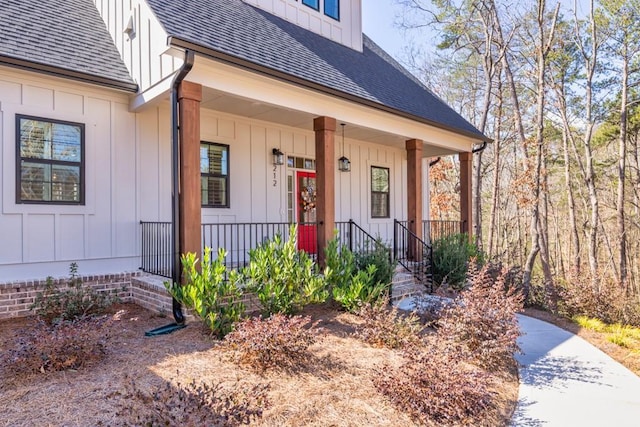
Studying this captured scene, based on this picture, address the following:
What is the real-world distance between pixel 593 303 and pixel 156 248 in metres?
8.18

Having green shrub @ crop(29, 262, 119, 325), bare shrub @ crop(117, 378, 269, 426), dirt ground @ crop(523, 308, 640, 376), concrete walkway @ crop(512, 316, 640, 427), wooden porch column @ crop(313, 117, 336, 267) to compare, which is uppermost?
wooden porch column @ crop(313, 117, 336, 267)

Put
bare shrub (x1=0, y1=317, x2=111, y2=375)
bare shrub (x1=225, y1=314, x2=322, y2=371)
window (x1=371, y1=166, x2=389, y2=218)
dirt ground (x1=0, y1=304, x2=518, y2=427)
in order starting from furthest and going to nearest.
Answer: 1. window (x1=371, y1=166, x2=389, y2=218)
2. bare shrub (x1=225, y1=314, x2=322, y2=371)
3. bare shrub (x1=0, y1=317, x2=111, y2=375)
4. dirt ground (x1=0, y1=304, x2=518, y2=427)

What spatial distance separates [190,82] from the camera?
18.0ft

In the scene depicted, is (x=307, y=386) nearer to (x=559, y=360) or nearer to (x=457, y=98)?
(x=559, y=360)

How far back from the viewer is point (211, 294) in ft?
15.8

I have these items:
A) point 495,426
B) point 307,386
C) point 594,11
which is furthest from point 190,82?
point 594,11

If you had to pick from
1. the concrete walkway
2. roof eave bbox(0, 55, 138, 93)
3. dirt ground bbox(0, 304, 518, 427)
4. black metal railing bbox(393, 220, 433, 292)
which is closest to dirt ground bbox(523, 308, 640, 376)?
the concrete walkway

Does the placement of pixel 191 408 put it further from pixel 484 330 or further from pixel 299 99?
pixel 299 99

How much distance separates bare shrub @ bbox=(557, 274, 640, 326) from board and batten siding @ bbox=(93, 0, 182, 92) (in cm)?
818

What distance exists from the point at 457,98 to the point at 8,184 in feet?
58.0

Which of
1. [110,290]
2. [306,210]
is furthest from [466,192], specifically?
[110,290]

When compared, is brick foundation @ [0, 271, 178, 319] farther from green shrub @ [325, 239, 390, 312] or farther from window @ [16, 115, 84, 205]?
green shrub @ [325, 239, 390, 312]

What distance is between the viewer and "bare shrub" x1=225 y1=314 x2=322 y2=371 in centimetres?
396

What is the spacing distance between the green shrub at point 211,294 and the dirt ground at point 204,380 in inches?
9.9
